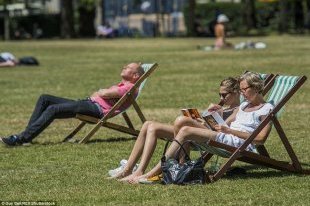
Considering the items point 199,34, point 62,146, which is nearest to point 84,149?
point 62,146

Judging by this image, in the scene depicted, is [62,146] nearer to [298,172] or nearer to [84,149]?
[84,149]

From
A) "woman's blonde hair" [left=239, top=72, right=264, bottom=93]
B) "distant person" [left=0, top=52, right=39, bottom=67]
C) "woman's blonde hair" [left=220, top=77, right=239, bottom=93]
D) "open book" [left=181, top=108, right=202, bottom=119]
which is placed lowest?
"distant person" [left=0, top=52, right=39, bottom=67]

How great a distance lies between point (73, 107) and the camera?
12.2 metres

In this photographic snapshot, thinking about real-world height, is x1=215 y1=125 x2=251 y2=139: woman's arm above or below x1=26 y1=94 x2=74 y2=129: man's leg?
above

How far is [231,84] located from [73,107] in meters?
3.10

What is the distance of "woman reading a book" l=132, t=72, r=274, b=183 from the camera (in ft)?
28.7

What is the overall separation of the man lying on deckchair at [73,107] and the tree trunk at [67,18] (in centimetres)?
4790

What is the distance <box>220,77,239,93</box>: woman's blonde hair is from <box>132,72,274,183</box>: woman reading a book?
0.35 m

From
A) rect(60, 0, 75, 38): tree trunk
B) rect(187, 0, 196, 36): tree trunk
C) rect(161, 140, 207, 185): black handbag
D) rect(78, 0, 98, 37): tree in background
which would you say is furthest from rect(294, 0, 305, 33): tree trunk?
rect(161, 140, 207, 185): black handbag

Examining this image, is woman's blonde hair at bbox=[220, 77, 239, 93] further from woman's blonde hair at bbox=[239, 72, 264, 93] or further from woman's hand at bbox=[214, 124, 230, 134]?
woman's hand at bbox=[214, 124, 230, 134]

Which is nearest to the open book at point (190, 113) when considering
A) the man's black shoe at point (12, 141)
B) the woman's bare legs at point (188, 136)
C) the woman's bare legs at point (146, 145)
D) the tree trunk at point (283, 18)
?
the woman's bare legs at point (146, 145)

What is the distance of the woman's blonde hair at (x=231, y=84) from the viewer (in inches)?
384

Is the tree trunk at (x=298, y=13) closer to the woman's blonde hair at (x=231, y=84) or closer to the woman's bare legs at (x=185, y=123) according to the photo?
the woman's blonde hair at (x=231, y=84)

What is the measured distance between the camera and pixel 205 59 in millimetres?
31359
